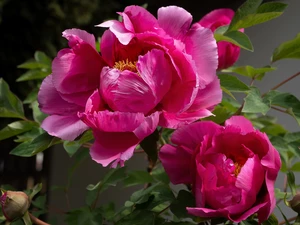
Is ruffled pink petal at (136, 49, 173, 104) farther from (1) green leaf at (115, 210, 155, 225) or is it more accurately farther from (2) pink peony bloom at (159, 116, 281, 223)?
(1) green leaf at (115, 210, 155, 225)

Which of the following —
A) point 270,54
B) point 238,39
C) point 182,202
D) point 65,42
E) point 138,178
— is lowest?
point 65,42

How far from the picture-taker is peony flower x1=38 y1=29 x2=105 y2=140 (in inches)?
15.7

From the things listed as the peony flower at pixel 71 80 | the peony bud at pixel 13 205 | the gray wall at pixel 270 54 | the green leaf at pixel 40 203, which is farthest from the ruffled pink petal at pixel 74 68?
the gray wall at pixel 270 54

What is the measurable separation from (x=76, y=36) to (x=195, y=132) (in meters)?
0.13

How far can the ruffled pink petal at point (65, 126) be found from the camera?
0.37 metres

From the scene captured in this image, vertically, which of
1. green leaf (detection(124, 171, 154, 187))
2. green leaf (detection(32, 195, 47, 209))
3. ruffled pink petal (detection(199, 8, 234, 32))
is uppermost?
ruffled pink petal (detection(199, 8, 234, 32))

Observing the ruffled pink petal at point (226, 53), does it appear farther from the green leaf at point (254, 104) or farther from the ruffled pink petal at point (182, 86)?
the ruffled pink petal at point (182, 86)

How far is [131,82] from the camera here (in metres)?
0.36

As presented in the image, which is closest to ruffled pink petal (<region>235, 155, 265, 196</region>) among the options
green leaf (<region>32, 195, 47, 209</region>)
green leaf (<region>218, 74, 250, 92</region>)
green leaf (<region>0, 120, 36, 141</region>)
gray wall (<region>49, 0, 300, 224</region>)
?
green leaf (<region>218, 74, 250, 92</region>)

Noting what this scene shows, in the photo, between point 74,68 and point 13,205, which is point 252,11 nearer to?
point 74,68

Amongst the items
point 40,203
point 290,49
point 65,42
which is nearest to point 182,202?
point 290,49

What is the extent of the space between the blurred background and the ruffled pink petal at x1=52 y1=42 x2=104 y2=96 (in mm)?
972

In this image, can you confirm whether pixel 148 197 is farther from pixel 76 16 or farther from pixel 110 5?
pixel 110 5

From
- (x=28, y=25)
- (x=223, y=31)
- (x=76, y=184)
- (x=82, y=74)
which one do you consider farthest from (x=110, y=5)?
(x=82, y=74)
